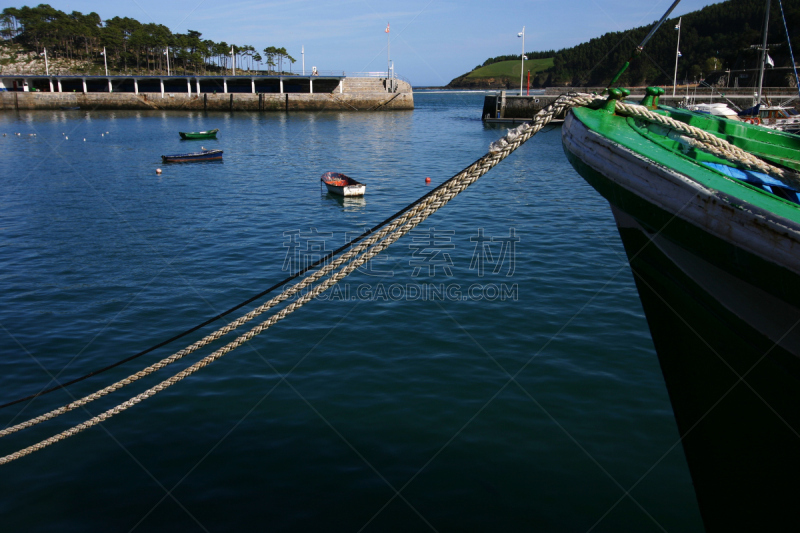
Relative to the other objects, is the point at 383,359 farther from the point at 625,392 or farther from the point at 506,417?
the point at 625,392

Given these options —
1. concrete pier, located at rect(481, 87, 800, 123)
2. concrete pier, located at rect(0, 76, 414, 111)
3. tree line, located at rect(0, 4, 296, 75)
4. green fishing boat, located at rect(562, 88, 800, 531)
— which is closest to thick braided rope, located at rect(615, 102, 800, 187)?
green fishing boat, located at rect(562, 88, 800, 531)

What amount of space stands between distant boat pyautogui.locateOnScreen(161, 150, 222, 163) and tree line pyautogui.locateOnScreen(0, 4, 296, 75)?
93.6 m

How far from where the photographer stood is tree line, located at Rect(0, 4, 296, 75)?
11788cm

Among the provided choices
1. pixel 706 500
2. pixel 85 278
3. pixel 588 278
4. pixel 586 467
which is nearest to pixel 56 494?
pixel 586 467

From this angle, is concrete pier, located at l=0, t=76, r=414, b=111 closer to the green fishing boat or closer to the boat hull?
the boat hull

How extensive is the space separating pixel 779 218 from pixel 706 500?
318 centimetres

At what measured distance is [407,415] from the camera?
7.44 metres

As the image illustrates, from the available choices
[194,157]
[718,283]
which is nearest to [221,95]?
[194,157]

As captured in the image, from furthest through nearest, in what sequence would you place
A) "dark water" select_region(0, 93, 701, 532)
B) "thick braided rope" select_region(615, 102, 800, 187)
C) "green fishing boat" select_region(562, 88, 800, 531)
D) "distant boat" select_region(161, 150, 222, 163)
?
1. "distant boat" select_region(161, 150, 222, 163)
2. "dark water" select_region(0, 93, 701, 532)
3. "thick braided rope" select_region(615, 102, 800, 187)
4. "green fishing boat" select_region(562, 88, 800, 531)

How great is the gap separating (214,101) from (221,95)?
1465mm

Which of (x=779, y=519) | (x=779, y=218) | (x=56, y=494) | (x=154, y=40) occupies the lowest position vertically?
(x=56, y=494)

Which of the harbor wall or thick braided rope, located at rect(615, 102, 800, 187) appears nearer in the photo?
thick braided rope, located at rect(615, 102, 800, 187)

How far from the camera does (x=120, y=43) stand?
11650 centimetres

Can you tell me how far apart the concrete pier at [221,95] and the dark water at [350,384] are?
6111 cm
